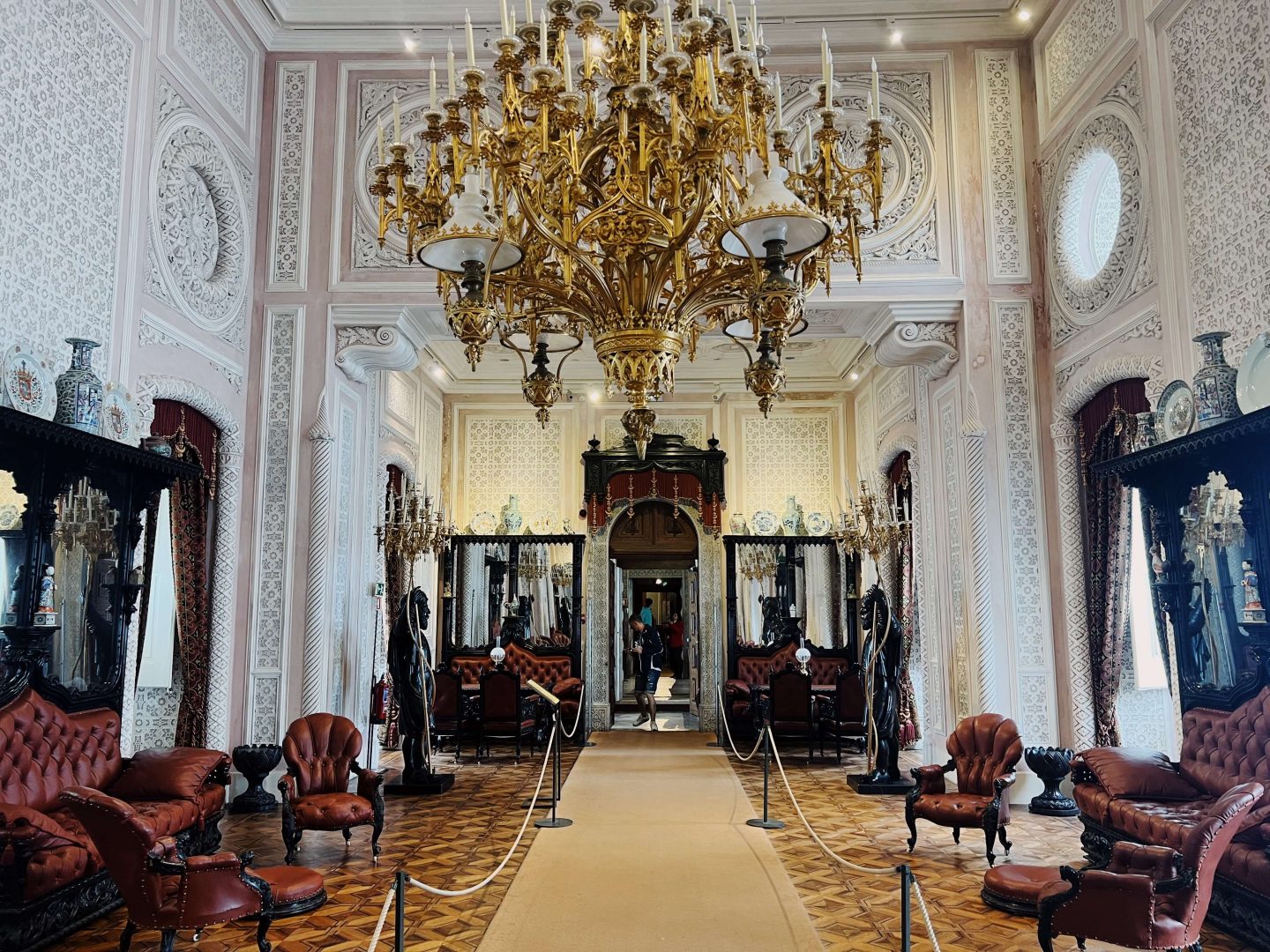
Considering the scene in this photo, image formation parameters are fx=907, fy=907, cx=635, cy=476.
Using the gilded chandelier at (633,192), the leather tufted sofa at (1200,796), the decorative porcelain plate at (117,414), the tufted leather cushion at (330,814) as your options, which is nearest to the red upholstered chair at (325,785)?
the tufted leather cushion at (330,814)

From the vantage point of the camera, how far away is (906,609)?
34.4 feet

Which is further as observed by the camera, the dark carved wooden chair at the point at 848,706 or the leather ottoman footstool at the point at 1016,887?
the dark carved wooden chair at the point at 848,706

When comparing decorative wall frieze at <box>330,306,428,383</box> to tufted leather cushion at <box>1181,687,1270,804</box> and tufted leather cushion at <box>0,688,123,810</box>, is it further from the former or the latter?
tufted leather cushion at <box>1181,687,1270,804</box>

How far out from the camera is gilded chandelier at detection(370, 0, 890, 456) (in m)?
3.74

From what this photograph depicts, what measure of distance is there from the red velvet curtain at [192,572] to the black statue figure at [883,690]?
227 inches

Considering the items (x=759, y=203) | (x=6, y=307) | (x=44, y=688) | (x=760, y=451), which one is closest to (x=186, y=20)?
(x=6, y=307)

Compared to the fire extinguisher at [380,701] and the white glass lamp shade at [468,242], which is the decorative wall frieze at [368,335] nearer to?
the fire extinguisher at [380,701]

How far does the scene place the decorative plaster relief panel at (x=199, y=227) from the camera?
22.3 ft

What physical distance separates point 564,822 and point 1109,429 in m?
5.22

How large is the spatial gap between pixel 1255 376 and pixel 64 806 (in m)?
6.79

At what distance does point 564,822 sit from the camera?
693cm

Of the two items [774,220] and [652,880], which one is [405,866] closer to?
[652,880]

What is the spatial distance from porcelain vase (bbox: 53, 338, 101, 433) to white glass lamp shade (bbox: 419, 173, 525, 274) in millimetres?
2616

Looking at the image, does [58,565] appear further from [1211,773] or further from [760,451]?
[760,451]
